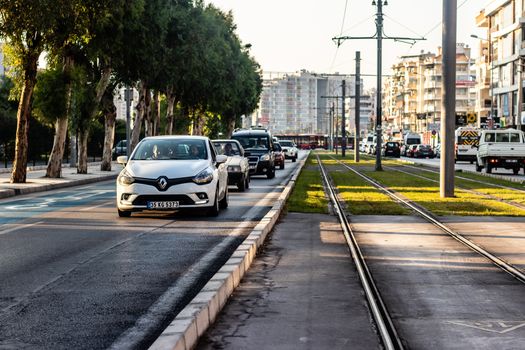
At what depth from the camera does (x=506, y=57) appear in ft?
281

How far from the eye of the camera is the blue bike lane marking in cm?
1756

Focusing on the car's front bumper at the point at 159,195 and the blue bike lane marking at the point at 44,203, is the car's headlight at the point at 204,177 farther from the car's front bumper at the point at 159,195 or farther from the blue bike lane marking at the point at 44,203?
the blue bike lane marking at the point at 44,203

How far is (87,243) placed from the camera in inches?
490

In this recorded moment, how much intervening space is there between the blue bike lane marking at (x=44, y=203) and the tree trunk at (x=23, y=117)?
432 cm

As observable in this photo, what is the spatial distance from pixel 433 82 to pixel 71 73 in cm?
15070

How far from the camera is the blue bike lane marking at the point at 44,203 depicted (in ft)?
57.6

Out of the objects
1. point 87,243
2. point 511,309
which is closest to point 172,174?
point 87,243

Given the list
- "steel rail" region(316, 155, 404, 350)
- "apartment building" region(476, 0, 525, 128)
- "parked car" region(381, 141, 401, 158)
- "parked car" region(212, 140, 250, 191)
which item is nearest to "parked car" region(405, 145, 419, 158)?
"parked car" region(381, 141, 401, 158)

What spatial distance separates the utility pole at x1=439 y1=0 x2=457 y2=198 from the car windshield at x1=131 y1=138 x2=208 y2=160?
273 inches

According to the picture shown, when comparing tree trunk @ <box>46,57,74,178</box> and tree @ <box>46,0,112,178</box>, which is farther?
tree trunk @ <box>46,57,74,178</box>

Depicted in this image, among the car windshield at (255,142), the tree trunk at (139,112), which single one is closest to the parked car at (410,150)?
the tree trunk at (139,112)

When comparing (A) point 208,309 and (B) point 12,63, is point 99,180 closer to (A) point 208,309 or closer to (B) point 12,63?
(B) point 12,63

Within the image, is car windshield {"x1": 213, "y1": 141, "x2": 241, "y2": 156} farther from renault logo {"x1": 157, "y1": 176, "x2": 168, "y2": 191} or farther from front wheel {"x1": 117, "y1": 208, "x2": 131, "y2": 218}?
renault logo {"x1": 157, "y1": 176, "x2": 168, "y2": 191}

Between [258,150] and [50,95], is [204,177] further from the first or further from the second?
[258,150]
